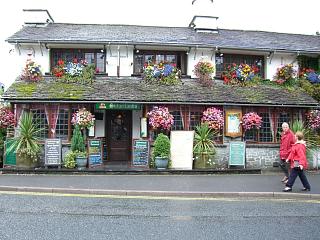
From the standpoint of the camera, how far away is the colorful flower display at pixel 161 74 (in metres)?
18.1

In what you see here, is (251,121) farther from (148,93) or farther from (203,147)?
(148,93)

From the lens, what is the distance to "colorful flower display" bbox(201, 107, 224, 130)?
1670 centimetres

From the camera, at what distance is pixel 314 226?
7.61 meters

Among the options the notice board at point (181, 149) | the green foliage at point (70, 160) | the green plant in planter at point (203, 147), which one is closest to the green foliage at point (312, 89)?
the green plant in planter at point (203, 147)

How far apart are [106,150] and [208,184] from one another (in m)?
6.73

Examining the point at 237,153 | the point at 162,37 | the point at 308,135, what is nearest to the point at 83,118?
the point at 162,37

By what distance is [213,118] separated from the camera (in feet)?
55.0

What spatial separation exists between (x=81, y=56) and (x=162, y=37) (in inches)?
158

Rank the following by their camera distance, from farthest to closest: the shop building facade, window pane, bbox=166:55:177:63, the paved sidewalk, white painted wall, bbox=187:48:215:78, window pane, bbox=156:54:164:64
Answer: window pane, bbox=166:55:177:63 → window pane, bbox=156:54:164:64 → white painted wall, bbox=187:48:215:78 → the shop building facade → the paved sidewalk

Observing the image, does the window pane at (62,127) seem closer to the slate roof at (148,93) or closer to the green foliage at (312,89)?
the slate roof at (148,93)

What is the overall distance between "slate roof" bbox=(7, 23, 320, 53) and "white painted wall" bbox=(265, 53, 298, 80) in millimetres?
465

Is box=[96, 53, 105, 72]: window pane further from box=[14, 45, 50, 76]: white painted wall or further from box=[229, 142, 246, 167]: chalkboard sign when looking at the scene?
box=[229, 142, 246, 167]: chalkboard sign

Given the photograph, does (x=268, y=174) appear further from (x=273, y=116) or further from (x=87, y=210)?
(x=87, y=210)

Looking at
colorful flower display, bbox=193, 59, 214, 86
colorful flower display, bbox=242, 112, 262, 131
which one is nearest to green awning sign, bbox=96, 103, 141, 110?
colorful flower display, bbox=193, 59, 214, 86
